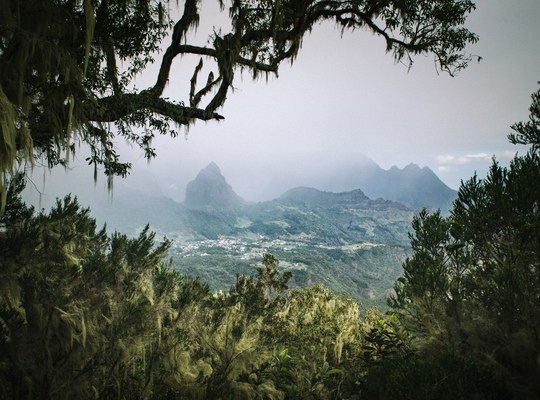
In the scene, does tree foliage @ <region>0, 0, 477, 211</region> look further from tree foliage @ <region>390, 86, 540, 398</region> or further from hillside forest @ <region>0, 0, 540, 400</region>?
tree foliage @ <region>390, 86, 540, 398</region>

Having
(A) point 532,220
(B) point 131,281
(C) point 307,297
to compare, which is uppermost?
(A) point 532,220

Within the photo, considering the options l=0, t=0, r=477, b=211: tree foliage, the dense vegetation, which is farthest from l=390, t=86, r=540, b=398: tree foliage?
l=0, t=0, r=477, b=211: tree foliage

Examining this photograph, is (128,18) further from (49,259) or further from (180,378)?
(180,378)

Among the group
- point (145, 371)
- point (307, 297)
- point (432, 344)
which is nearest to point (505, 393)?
point (432, 344)

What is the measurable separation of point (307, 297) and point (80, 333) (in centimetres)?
857

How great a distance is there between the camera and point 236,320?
215 inches

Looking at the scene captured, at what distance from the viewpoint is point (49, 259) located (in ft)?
14.1

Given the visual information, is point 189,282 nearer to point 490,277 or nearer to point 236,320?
point 236,320

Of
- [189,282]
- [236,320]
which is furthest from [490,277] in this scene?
[189,282]

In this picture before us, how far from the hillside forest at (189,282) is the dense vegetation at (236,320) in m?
0.02

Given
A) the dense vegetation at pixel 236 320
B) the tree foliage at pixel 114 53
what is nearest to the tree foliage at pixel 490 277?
the dense vegetation at pixel 236 320

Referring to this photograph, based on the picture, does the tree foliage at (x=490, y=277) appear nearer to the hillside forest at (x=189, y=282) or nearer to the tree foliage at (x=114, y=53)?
the hillside forest at (x=189, y=282)

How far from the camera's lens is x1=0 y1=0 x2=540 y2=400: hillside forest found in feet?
10.6

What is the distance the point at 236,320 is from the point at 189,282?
3.75 feet
